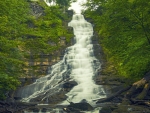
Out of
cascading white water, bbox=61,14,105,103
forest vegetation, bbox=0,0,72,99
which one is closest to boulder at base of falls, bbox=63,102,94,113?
cascading white water, bbox=61,14,105,103

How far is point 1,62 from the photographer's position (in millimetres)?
19125

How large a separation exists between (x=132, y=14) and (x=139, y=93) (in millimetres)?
7107

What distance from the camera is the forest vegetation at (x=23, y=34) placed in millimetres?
20448

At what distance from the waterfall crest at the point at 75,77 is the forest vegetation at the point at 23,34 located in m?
2.48

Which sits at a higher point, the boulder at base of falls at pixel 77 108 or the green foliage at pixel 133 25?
the green foliage at pixel 133 25

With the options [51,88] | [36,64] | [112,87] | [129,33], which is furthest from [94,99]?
[36,64]

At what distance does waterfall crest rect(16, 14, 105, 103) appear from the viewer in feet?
84.7

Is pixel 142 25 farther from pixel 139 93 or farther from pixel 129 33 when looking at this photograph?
pixel 139 93

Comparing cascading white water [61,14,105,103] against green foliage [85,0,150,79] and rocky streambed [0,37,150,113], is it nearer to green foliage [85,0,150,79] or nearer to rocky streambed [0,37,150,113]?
rocky streambed [0,37,150,113]

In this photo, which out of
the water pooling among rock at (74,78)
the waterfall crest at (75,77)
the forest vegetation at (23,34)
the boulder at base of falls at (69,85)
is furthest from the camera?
the boulder at base of falls at (69,85)

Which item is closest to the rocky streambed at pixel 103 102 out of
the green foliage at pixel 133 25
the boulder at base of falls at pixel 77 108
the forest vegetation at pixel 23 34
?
the boulder at base of falls at pixel 77 108

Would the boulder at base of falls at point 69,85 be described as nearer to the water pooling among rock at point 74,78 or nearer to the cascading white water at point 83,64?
the water pooling among rock at point 74,78

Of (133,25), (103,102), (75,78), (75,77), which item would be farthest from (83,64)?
(133,25)

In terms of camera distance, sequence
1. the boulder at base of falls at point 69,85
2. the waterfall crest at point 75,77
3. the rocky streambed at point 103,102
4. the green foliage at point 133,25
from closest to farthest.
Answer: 1. the rocky streambed at point 103,102
2. the green foliage at point 133,25
3. the waterfall crest at point 75,77
4. the boulder at base of falls at point 69,85
